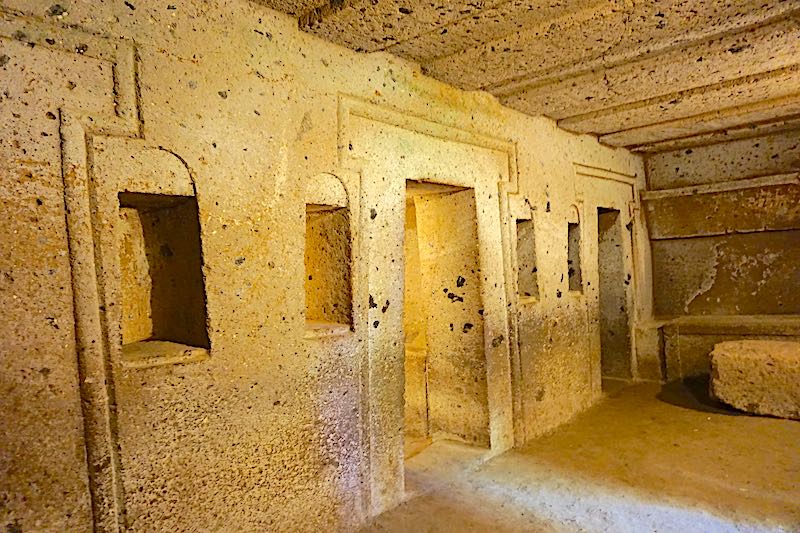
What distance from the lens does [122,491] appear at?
1.99 meters

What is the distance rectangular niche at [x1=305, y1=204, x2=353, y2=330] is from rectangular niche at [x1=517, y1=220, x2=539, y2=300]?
5.94 feet

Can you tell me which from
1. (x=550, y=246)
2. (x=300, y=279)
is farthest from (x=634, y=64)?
(x=300, y=279)

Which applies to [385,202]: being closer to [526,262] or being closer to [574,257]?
[526,262]

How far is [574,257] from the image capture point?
16.0 feet

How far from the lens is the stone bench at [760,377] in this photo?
431 centimetres

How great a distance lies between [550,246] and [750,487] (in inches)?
80.6

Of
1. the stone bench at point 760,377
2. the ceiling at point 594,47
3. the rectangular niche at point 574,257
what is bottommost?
the stone bench at point 760,377

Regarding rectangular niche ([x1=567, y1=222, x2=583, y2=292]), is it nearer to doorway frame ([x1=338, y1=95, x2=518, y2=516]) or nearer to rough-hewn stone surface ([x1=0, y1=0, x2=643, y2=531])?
doorway frame ([x1=338, y1=95, x2=518, y2=516])

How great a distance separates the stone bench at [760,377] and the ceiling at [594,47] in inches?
76.2

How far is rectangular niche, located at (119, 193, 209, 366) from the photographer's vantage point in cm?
225

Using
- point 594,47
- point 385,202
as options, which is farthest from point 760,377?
point 385,202

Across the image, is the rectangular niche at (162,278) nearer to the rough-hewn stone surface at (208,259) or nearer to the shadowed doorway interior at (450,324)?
the rough-hewn stone surface at (208,259)

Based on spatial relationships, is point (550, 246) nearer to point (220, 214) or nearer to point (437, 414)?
point (437, 414)

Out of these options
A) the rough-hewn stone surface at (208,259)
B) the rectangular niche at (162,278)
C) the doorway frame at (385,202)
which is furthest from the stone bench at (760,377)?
the rectangular niche at (162,278)
